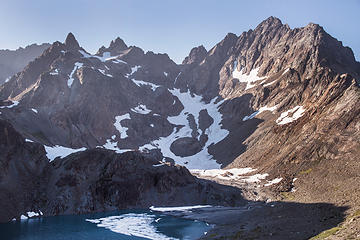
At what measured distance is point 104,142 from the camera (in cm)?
19388

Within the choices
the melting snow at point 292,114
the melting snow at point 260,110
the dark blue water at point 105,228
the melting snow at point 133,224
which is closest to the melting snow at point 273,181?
the dark blue water at point 105,228

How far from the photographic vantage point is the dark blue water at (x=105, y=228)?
206 ft

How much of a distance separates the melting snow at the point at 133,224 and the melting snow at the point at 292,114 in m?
88.9

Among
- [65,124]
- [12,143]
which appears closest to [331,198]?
[12,143]

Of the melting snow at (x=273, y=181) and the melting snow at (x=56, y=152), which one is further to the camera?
the melting snow at (x=56, y=152)

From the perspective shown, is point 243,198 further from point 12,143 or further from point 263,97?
point 263,97

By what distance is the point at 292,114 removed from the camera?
15275 centimetres

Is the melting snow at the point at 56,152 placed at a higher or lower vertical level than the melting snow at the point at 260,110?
lower

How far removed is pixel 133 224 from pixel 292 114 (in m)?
106

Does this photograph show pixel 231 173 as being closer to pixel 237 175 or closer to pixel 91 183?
pixel 237 175

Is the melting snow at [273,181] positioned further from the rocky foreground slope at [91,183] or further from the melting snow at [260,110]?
the melting snow at [260,110]

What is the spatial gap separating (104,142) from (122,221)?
11915 cm

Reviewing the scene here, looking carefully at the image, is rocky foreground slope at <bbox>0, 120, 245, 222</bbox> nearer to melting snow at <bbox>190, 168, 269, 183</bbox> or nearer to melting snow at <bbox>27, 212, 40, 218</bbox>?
melting snow at <bbox>27, 212, 40, 218</bbox>

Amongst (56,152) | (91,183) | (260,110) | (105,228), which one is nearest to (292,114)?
(260,110)
